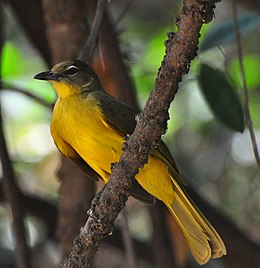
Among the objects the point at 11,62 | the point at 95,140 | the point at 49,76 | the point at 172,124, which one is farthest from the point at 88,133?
the point at 172,124

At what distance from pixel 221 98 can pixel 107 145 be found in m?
0.58

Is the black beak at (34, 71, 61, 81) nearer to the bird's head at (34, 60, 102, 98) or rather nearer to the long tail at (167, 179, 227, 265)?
the bird's head at (34, 60, 102, 98)

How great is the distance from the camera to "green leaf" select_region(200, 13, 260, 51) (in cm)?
331

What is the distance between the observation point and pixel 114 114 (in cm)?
305

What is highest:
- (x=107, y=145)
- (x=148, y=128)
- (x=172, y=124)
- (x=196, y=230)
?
(x=148, y=128)

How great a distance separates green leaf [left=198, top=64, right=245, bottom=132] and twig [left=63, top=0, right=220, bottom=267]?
2.94 ft

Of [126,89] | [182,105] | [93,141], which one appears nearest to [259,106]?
[182,105]

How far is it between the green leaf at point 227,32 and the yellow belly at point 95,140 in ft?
1.89

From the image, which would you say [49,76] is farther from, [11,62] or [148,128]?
[11,62]

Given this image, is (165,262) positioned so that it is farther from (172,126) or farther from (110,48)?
(172,126)

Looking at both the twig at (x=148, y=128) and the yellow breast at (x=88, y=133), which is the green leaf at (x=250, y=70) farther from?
the twig at (x=148, y=128)

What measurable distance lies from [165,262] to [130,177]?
1384mm

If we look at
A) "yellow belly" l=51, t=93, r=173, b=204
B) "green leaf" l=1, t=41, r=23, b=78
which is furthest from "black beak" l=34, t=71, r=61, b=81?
"green leaf" l=1, t=41, r=23, b=78

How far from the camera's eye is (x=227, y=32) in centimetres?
340
